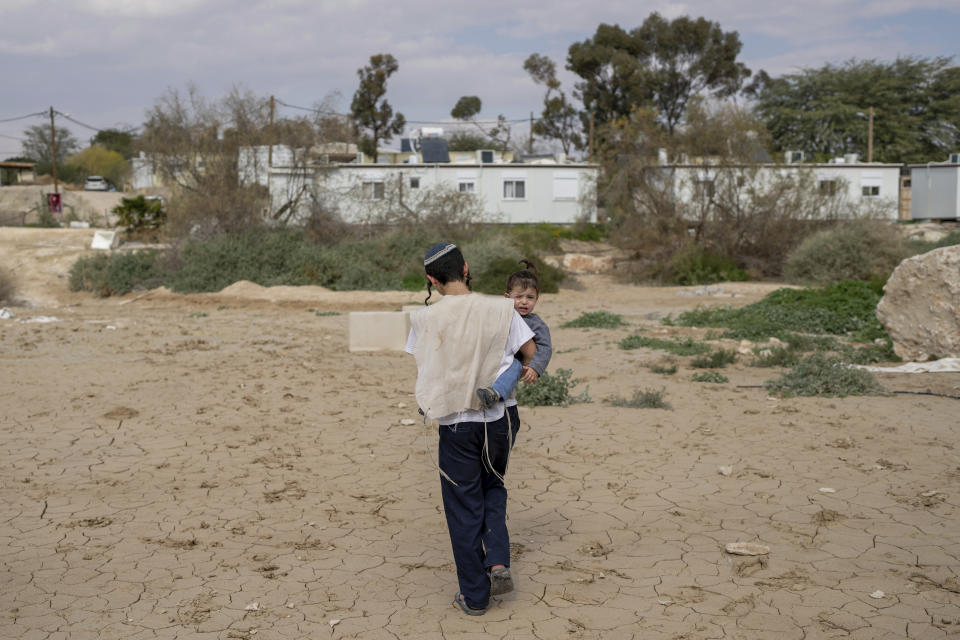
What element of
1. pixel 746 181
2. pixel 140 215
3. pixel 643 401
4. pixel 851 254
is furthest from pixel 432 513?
pixel 140 215

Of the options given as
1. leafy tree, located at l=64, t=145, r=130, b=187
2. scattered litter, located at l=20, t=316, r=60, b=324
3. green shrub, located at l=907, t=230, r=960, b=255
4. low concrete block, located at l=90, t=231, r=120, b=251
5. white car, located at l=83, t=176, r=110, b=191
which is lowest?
scattered litter, located at l=20, t=316, r=60, b=324

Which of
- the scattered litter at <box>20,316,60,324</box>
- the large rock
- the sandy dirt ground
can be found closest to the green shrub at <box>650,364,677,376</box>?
the sandy dirt ground

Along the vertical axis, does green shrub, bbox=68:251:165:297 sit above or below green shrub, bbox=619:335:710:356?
above

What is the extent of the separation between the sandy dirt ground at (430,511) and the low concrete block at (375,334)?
208 centimetres

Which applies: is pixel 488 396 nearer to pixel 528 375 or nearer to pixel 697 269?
pixel 528 375

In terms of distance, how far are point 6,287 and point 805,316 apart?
18305 mm

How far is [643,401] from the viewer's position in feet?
Result: 26.3

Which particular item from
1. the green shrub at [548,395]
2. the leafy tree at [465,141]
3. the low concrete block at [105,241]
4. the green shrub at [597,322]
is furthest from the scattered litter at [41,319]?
the leafy tree at [465,141]

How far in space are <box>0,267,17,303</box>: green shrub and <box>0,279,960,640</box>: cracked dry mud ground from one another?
1262 centimetres

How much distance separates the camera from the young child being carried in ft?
11.5

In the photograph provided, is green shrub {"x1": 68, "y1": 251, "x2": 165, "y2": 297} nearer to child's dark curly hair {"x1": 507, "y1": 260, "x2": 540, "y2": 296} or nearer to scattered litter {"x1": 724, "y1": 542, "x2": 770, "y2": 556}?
child's dark curly hair {"x1": 507, "y1": 260, "x2": 540, "y2": 296}

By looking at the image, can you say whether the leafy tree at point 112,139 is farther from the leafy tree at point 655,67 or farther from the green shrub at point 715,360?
the green shrub at point 715,360

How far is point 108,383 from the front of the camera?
932 cm

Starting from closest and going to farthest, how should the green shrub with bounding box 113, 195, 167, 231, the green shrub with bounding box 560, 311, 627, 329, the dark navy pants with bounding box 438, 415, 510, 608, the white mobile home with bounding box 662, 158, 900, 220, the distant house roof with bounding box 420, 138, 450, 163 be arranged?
the dark navy pants with bounding box 438, 415, 510, 608, the green shrub with bounding box 560, 311, 627, 329, the white mobile home with bounding box 662, 158, 900, 220, the green shrub with bounding box 113, 195, 167, 231, the distant house roof with bounding box 420, 138, 450, 163
